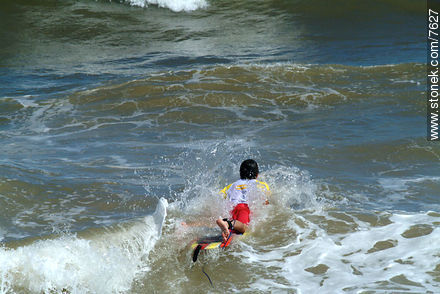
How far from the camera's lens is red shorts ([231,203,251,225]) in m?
5.55

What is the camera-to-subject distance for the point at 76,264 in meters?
4.54

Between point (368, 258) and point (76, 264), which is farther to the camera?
point (368, 258)

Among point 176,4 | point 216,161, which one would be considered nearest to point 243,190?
point 216,161

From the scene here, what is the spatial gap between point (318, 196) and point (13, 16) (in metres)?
18.2

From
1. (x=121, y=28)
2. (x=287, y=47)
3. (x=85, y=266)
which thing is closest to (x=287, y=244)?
(x=85, y=266)

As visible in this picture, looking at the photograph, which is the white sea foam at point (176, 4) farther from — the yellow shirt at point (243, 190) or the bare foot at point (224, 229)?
the bare foot at point (224, 229)

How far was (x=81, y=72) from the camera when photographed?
1401cm

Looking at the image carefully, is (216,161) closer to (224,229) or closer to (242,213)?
(242,213)

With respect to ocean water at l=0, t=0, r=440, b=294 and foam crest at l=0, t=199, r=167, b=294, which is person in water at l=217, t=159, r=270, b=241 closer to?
ocean water at l=0, t=0, r=440, b=294

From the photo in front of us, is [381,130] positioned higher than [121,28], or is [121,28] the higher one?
[121,28]

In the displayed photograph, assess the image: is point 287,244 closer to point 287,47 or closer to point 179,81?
point 179,81

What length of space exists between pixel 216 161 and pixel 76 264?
9.91 ft

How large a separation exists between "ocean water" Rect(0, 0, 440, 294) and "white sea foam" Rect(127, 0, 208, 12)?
13.4ft

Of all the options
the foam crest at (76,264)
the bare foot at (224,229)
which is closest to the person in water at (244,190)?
the bare foot at (224,229)
